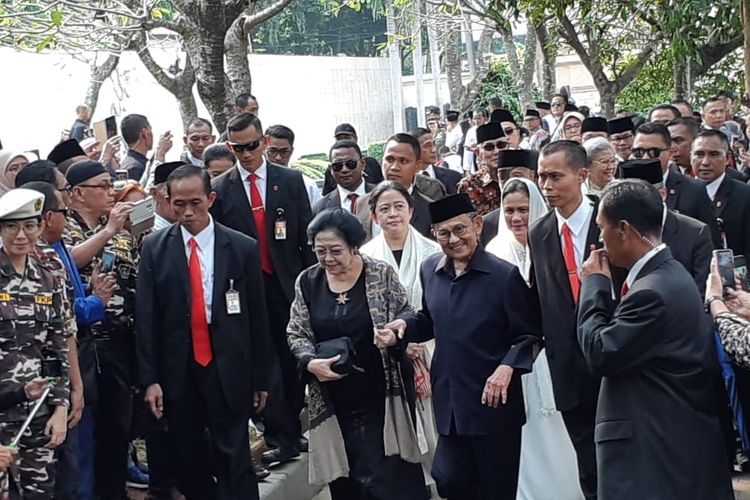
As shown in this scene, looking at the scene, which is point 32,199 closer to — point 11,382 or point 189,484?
point 11,382

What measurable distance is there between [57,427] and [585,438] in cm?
301

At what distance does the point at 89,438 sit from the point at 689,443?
3.59 m

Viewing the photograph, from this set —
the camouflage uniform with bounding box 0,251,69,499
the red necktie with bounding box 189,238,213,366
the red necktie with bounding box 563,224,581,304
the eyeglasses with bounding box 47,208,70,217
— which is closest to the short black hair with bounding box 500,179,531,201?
the red necktie with bounding box 563,224,581,304

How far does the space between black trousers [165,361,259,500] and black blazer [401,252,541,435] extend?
1295 millimetres

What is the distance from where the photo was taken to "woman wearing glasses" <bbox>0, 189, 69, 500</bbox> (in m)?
5.69

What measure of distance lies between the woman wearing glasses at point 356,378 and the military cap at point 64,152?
2.18 metres

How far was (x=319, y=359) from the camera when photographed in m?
6.54

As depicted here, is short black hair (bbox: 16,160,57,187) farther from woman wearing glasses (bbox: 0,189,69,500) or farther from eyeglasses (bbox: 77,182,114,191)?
woman wearing glasses (bbox: 0,189,69,500)

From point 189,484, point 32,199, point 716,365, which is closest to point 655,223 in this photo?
point 716,365

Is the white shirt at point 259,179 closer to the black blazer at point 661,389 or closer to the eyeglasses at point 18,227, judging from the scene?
the eyeglasses at point 18,227

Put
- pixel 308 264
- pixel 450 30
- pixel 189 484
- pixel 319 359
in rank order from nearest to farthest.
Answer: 1. pixel 319 359
2. pixel 189 484
3. pixel 308 264
4. pixel 450 30

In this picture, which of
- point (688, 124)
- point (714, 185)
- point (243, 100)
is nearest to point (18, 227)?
point (714, 185)

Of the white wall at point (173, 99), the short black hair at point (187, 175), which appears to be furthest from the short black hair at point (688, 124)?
the white wall at point (173, 99)

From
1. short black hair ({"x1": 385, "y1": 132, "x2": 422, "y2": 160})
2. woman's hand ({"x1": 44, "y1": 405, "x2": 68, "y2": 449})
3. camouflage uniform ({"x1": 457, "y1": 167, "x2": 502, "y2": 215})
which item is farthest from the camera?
camouflage uniform ({"x1": 457, "y1": 167, "x2": 502, "y2": 215})
